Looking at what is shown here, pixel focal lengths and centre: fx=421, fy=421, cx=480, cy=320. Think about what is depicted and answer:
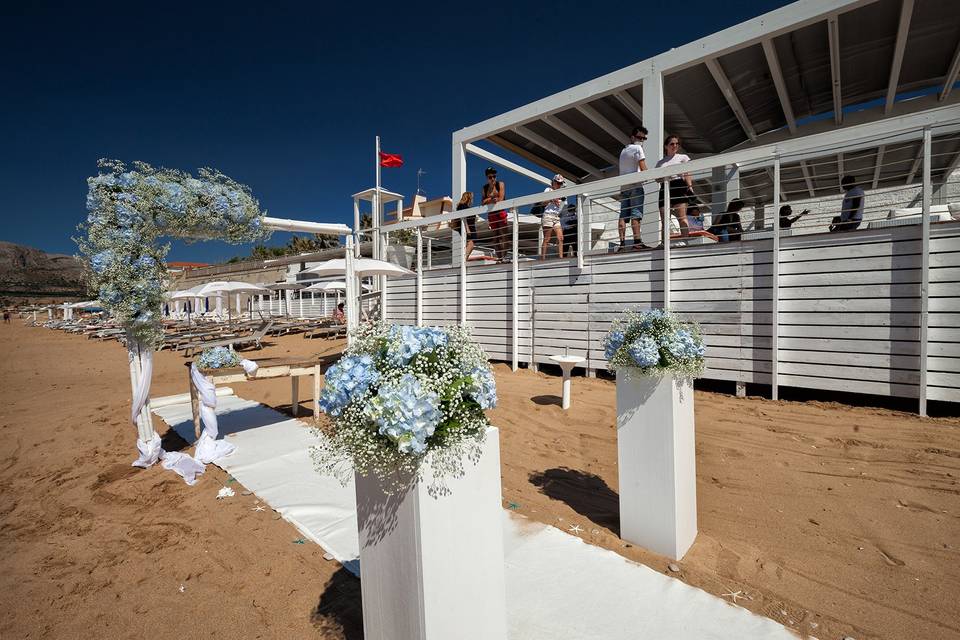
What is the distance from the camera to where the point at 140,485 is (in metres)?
4.19

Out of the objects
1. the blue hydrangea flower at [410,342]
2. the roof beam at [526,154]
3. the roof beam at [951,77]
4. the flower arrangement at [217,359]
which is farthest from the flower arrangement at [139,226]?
the roof beam at [951,77]

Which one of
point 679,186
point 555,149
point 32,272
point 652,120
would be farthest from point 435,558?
point 32,272

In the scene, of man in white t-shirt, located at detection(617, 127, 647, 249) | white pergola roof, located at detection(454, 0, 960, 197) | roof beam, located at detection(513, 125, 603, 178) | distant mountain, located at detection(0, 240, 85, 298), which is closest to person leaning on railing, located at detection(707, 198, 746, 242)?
white pergola roof, located at detection(454, 0, 960, 197)

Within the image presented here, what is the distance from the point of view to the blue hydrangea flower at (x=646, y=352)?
9.52 ft

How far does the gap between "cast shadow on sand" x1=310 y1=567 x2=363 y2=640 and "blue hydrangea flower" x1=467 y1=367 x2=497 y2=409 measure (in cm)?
156

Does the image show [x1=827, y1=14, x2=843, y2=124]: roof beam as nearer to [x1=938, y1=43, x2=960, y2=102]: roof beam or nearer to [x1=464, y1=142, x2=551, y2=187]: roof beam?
[x1=938, y1=43, x2=960, y2=102]: roof beam

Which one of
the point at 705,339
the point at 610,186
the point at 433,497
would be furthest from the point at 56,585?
the point at 610,186

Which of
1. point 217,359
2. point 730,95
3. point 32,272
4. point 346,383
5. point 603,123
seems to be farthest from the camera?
point 32,272

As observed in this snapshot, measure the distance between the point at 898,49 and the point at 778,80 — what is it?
5.45 ft

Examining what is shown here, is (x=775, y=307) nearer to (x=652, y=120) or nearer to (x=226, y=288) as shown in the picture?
(x=652, y=120)

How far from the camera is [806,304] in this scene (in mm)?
5465

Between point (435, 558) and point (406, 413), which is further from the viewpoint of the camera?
point (435, 558)

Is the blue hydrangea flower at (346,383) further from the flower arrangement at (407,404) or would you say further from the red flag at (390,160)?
the red flag at (390,160)

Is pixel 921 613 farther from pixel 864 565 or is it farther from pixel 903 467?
pixel 903 467
